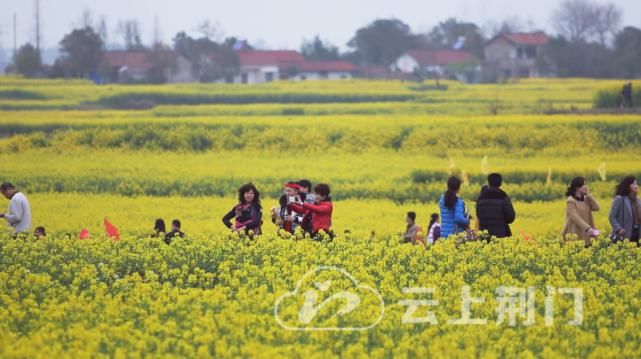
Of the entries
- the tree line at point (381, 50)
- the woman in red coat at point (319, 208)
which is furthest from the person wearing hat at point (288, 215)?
the tree line at point (381, 50)

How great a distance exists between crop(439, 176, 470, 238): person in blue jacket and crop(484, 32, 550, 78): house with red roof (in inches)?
3695

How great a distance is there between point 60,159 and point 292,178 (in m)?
8.95

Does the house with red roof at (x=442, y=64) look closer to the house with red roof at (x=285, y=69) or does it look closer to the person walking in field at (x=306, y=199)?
the house with red roof at (x=285, y=69)

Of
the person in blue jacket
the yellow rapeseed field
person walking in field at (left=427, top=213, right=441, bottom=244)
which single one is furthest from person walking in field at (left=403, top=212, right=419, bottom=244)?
the person in blue jacket

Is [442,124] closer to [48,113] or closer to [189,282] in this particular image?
[48,113]

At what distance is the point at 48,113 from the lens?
5675 centimetres

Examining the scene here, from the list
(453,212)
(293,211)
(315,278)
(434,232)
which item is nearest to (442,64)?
(434,232)

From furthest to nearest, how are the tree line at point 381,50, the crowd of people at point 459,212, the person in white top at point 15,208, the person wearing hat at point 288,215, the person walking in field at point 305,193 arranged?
the tree line at point 381,50 → the person in white top at point 15,208 → the person walking in field at point 305,193 → the person wearing hat at point 288,215 → the crowd of people at point 459,212

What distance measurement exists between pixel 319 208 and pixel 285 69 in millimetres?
111417

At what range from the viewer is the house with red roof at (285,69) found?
127m

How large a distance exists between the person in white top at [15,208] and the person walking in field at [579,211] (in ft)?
24.0

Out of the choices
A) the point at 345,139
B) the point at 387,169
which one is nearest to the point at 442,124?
the point at 345,139

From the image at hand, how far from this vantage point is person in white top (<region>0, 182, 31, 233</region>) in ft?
59.5

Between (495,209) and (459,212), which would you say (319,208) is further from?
(495,209)
